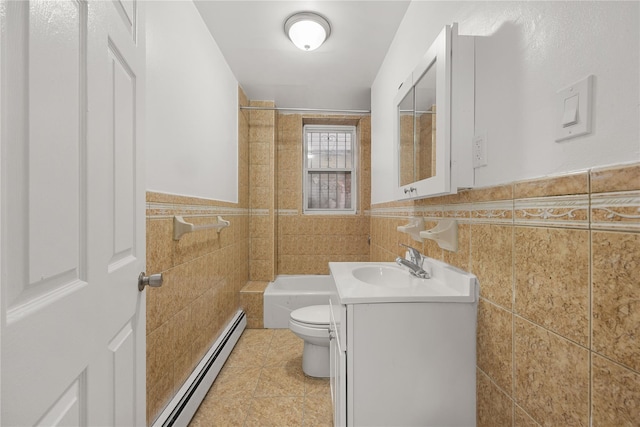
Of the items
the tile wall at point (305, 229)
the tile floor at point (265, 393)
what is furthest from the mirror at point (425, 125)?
the tile wall at point (305, 229)

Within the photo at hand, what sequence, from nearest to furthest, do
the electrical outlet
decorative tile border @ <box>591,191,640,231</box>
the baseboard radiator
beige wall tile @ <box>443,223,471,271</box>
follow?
1. decorative tile border @ <box>591,191,640,231</box>
2. the electrical outlet
3. beige wall tile @ <box>443,223,471,271</box>
4. the baseboard radiator

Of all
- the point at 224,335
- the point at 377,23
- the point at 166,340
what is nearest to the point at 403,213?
the point at 377,23

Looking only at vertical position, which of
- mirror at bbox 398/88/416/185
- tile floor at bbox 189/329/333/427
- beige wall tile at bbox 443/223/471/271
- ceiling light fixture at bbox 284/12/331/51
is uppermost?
ceiling light fixture at bbox 284/12/331/51

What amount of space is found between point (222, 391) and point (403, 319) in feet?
4.59

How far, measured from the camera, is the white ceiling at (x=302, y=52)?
1765 mm

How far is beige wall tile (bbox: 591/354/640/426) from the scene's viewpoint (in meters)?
0.55

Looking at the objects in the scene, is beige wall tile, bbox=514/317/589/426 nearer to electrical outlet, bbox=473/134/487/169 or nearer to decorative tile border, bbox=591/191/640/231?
decorative tile border, bbox=591/191/640/231

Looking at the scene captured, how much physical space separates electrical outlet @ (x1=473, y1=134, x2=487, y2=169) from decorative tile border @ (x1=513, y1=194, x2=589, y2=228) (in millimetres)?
216

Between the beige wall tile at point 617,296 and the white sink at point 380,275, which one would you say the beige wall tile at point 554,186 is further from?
the white sink at point 380,275

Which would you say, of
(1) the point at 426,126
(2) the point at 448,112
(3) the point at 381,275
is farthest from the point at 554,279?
(3) the point at 381,275

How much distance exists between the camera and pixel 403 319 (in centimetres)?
104

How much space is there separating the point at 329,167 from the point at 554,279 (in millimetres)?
3024

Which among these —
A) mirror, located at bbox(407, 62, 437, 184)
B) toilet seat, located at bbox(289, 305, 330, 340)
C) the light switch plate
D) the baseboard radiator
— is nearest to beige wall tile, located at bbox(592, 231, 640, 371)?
the light switch plate

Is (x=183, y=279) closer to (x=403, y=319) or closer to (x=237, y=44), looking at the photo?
(x=403, y=319)
